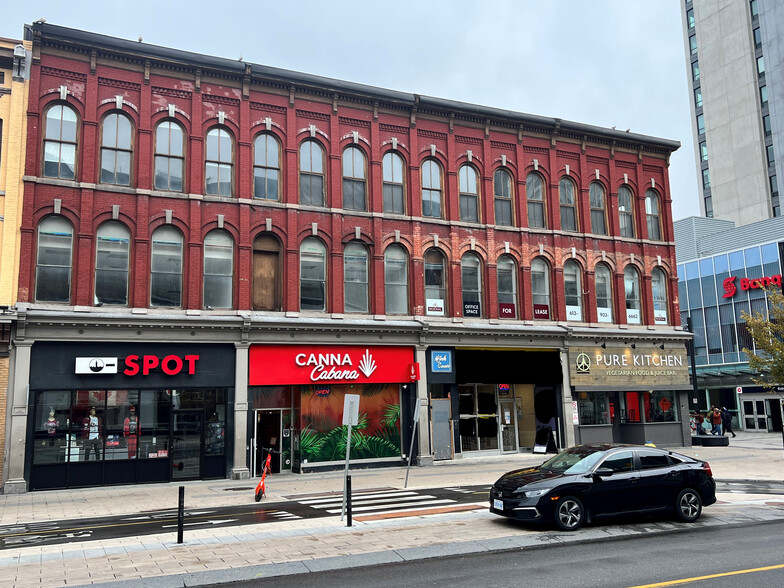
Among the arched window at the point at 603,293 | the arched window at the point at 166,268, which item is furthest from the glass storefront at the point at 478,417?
the arched window at the point at 166,268

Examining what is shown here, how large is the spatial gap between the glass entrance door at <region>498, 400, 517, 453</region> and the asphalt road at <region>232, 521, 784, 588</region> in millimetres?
16839

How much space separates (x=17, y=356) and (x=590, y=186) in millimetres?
24733

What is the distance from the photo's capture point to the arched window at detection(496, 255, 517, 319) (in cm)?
2864

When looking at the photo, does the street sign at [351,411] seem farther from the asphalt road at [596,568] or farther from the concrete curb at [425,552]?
the asphalt road at [596,568]

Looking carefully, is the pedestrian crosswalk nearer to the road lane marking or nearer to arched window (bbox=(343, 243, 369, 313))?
the road lane marking

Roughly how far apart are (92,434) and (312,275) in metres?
9.22

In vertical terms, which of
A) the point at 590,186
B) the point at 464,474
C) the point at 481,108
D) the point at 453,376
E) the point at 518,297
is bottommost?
the point at 464,474

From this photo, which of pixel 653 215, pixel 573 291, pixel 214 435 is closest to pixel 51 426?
pixel 214 435

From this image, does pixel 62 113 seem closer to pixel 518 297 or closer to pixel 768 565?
pixel 518 297

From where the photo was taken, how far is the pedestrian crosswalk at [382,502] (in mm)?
15438

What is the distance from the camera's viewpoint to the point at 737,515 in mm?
14117

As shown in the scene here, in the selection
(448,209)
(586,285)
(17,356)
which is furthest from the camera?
(586,285)

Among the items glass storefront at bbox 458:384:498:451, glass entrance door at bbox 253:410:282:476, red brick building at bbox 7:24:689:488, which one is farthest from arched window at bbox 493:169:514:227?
glass entrance door at bbox 253:410:282:476

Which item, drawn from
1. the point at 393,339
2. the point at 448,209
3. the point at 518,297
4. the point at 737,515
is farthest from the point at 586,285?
Result: the point at 737,515
